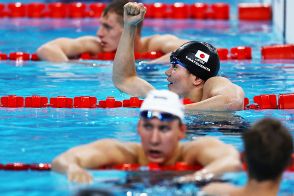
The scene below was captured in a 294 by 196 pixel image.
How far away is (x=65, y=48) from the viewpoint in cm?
977

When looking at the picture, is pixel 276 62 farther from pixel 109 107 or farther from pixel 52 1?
pixel 52 1

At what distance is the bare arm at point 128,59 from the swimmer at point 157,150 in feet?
5.88

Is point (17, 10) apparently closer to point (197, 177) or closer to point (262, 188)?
point (197, 177)

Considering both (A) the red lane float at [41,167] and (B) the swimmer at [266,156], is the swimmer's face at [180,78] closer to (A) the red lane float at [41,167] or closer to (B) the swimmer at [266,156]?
(A) the red lane float at [41,167]

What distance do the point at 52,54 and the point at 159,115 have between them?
477 cm

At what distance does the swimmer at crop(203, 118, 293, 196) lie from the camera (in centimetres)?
426

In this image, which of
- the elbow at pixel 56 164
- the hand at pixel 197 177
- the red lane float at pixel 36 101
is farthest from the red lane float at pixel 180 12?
the hand at pixel 197 177

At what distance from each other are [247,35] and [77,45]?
2709mm

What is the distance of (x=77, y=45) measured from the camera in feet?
32.2

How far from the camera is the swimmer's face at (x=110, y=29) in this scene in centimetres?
948

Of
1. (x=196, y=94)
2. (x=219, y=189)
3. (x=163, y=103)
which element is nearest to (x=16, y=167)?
(x=163, y=103)

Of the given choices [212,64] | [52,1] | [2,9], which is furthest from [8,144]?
[52,1]

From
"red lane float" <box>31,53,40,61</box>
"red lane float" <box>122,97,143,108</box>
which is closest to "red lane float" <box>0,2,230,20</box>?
"red lane float" <box>31,53,40,61</box>

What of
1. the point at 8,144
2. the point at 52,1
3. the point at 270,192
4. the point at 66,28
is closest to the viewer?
the point at 270,192
